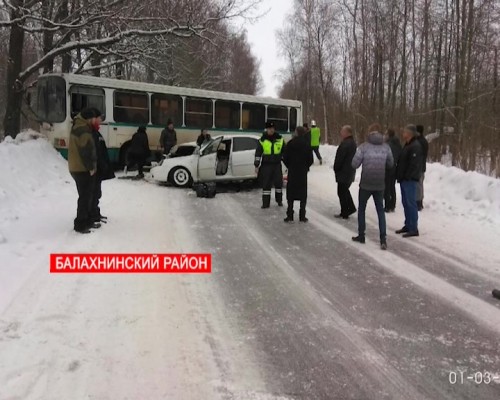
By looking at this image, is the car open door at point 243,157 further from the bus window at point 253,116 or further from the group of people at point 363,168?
the bus window at point 253,116

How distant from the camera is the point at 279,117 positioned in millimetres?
20750

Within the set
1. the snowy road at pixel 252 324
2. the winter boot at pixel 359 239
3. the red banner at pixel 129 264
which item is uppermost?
the winter boot at pixel 359 239

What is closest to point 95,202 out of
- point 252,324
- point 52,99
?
point 252,324

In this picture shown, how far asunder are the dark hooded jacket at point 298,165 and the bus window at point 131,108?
903 centimetres

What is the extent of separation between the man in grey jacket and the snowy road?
1.27 ft

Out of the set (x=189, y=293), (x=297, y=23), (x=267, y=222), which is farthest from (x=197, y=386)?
(x=297, y=23)

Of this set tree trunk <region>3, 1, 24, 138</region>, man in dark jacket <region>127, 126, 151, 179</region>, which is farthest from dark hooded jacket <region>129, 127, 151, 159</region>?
tree trunk <region>3, 1, 24, 138</region>

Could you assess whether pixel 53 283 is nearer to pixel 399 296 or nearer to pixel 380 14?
pixel 399 296

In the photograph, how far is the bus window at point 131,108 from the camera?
16.1 meters

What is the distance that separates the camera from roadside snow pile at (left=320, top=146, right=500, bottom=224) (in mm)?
10008

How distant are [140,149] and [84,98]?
2870 mm

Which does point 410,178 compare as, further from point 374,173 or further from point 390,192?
point 390,192

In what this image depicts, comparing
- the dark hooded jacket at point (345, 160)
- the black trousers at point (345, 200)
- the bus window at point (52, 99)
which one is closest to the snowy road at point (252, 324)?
the black trousers at point (345, 200)

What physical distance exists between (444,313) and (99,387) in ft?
11.0
